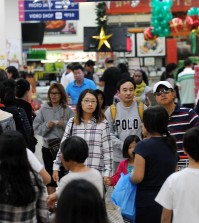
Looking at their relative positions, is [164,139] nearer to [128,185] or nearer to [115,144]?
[128,185]

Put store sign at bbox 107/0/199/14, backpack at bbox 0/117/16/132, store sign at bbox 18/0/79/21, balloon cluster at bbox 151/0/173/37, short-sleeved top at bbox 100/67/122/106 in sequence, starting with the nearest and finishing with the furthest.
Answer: backpack at bbox 0/117/16/132 < short-sleeved top at bbox 100/67/122/106 < store sign at bbox 18/0/79/21 < balloon cluster at bbox 151/0/173/37 < store sign at bbox 107/0/199/14

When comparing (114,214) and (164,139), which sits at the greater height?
(164,139)

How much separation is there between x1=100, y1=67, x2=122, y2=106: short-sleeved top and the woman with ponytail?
8336 mm

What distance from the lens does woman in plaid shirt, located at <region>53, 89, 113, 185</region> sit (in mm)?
5898

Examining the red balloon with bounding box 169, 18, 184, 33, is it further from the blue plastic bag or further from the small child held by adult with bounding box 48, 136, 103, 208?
the small child held by adult with bounding box 48, 136, 103, 208

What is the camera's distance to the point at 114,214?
5.28 metres

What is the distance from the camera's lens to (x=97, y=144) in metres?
5.90

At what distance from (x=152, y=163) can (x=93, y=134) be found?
4.49ft

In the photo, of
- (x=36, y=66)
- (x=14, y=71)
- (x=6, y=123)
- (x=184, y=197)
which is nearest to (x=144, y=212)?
(x=184, y=197)

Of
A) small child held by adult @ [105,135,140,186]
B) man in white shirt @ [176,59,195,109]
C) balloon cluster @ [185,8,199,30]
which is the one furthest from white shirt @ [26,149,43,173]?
balloon cluster @ [185,8,199,30]

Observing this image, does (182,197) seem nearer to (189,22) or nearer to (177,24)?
(189,22)

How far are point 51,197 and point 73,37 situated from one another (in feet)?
111

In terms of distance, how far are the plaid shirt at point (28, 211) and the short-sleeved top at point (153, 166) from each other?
3.11 feet

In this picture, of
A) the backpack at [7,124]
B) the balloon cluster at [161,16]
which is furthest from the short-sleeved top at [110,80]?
the backpack at [7,124]
